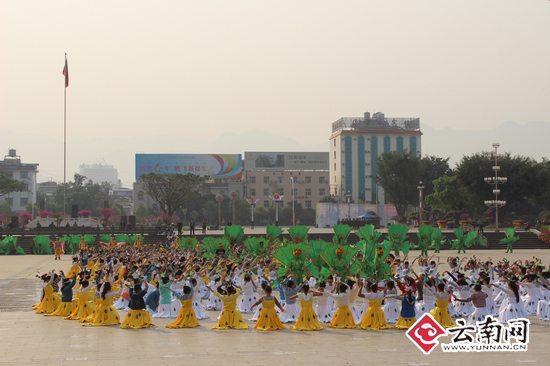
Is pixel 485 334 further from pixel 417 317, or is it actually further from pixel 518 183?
pixel 518 183

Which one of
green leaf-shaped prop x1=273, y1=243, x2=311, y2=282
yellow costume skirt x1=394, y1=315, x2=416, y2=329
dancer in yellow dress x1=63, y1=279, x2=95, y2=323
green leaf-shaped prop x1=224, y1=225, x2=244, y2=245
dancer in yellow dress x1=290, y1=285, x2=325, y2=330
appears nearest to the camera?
yellow costume skirt x1=394, y1=315, x2=416, y2=329

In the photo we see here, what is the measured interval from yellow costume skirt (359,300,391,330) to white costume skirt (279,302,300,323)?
5.61ft

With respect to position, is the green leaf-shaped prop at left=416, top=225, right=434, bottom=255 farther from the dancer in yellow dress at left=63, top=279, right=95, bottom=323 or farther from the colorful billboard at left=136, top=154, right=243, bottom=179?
the colorful billboard at left=136, top=154, right=243, bottom=179

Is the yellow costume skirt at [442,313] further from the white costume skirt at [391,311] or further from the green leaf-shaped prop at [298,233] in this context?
the green leaf-shaped prop at [298,233]

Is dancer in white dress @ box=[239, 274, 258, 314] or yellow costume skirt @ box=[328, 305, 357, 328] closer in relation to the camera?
yellow costume skirt @ box=[328, 305, 357, 328]

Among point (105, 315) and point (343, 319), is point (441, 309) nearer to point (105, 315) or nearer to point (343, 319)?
point (343, 319)

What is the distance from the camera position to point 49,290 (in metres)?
15.9

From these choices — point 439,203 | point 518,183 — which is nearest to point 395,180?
point 439,203

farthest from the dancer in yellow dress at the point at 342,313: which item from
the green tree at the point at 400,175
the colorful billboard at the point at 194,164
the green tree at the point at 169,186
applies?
the colorful billboard at the point at 194,164

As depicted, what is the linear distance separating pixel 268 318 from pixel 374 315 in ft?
7.94

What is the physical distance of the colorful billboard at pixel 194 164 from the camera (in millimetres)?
97688

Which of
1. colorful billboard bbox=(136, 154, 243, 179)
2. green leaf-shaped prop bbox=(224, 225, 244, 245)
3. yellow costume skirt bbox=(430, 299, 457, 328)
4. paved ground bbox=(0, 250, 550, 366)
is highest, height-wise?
colorful billboard bbox=(136, 154, 243, 179)

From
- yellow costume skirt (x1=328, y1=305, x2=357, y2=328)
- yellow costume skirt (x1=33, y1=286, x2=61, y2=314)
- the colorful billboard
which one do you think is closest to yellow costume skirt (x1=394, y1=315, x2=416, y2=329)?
yellow costume skirt (x1=328, y1=305, x2=357, y2=328)

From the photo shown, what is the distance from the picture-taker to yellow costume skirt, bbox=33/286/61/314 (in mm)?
15812
